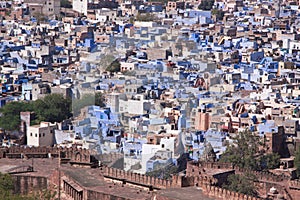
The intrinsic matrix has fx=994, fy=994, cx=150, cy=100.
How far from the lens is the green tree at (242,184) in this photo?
19625 mm

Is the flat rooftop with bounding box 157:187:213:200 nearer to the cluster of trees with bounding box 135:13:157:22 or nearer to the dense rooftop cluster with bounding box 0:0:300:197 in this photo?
the dense rooftop cluster with bounding box 0:0:300:197

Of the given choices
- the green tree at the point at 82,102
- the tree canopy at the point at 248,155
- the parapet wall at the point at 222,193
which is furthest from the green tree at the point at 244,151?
the parapet wall at the point at 222,193

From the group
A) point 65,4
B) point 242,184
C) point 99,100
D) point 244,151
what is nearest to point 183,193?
point 242,184

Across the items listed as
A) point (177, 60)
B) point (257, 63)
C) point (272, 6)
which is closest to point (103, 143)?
point (177, 60)

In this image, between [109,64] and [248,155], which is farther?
[109,64]

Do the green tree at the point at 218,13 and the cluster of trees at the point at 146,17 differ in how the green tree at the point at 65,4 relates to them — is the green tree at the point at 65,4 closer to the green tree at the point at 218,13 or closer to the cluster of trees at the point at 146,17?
the cluster of trees at the point at 146,17

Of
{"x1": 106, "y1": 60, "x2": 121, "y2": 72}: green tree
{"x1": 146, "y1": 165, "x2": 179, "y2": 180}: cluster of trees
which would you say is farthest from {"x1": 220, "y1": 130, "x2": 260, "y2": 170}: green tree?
{"x1": 106, "y1": 60, "x2": 121, "y2": 72}: green tree

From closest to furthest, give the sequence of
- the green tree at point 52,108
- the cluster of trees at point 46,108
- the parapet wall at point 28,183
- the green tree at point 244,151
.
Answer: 1. the parapet wall at point 28,183
2. the green tree at point 244,151
3. the cluster of trees at point 46,108
4. the green tree at point 52,108

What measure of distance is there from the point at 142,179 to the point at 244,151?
629cm

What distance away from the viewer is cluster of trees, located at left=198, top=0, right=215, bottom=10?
2653 inches

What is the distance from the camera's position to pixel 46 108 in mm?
29844

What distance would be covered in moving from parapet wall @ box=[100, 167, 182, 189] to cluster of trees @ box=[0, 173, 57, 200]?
1.28 metres

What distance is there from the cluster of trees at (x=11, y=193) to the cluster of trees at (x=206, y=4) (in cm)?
4940

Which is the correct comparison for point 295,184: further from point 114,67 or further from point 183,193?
point 114,67
